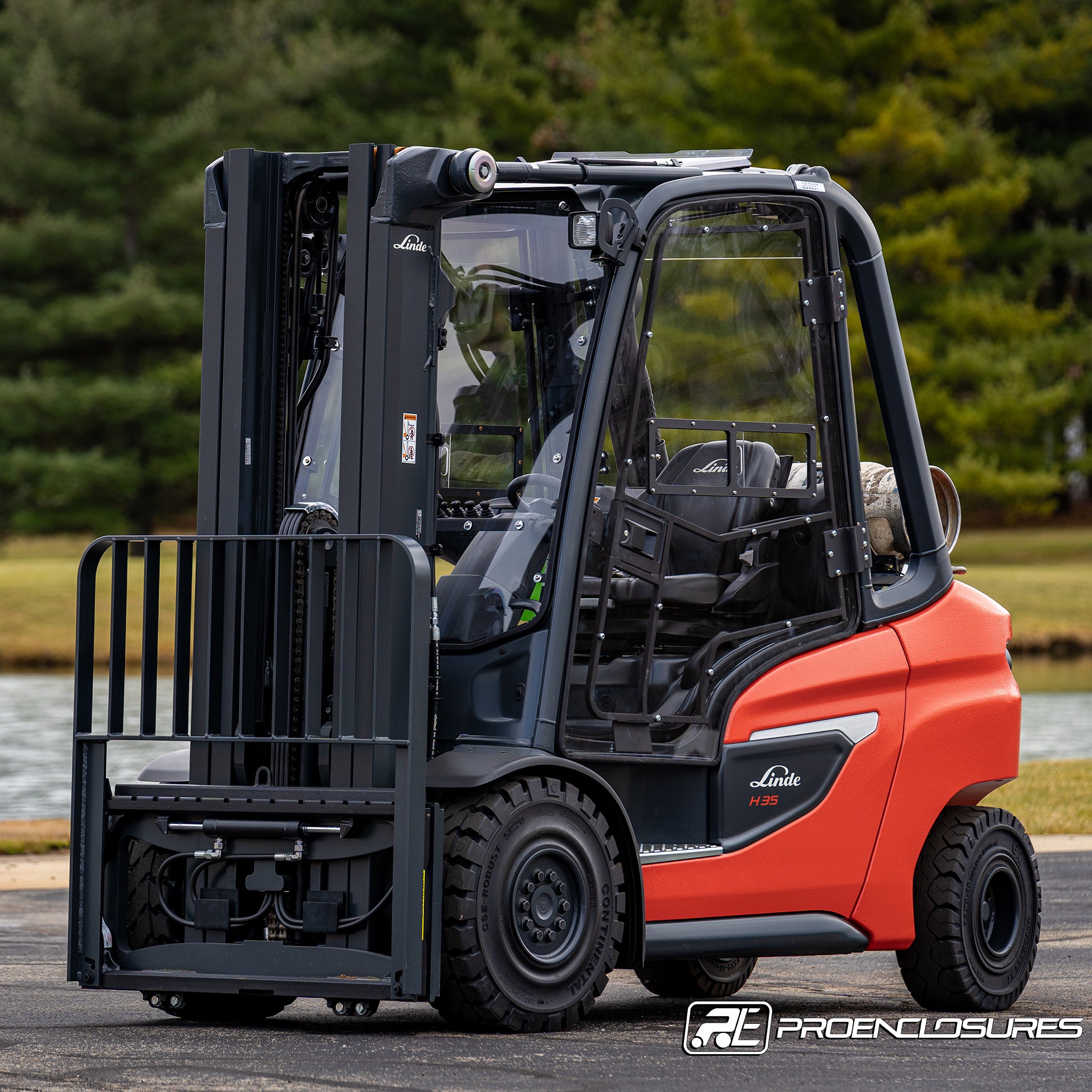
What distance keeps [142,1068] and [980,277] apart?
42998 millimetres

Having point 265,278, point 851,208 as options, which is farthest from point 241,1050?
point 851,208

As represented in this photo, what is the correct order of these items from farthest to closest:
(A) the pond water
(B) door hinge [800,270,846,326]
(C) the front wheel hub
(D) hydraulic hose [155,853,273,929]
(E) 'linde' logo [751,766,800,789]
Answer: (A) the pond water → (B) door hinge [800,270,846,326] → (E) 'linde' logo [751,766,800,789] → (D) hydraulic hose [155,853,273,929] → (C) the front wheel hub

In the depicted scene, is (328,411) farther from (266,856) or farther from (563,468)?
(266,856)

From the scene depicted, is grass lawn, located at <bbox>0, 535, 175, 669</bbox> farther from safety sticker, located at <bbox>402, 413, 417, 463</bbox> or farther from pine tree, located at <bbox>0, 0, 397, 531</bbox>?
safety sticker, located at <bbox>402, 413, 417, 463</bbox>

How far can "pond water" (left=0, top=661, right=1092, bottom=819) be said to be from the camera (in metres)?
17.8

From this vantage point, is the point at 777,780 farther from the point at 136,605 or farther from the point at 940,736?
the point at 136,605

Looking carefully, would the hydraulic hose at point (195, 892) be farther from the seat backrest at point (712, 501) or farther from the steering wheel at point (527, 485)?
the seat backrest at point (712, 501)

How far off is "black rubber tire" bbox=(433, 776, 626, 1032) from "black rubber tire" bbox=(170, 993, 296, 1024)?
38.5 inches

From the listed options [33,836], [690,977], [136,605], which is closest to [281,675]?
[690,977]

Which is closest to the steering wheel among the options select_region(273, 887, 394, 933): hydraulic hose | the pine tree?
select_region(273, 887, 394, 933): hydraulic hose

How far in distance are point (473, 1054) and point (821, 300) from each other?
9.79 feet

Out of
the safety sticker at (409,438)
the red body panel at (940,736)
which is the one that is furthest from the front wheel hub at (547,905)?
the red body panel at (940,736)

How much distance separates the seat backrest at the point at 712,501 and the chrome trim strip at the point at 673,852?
913 millimetres

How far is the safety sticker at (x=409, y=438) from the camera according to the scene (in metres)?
6.28
